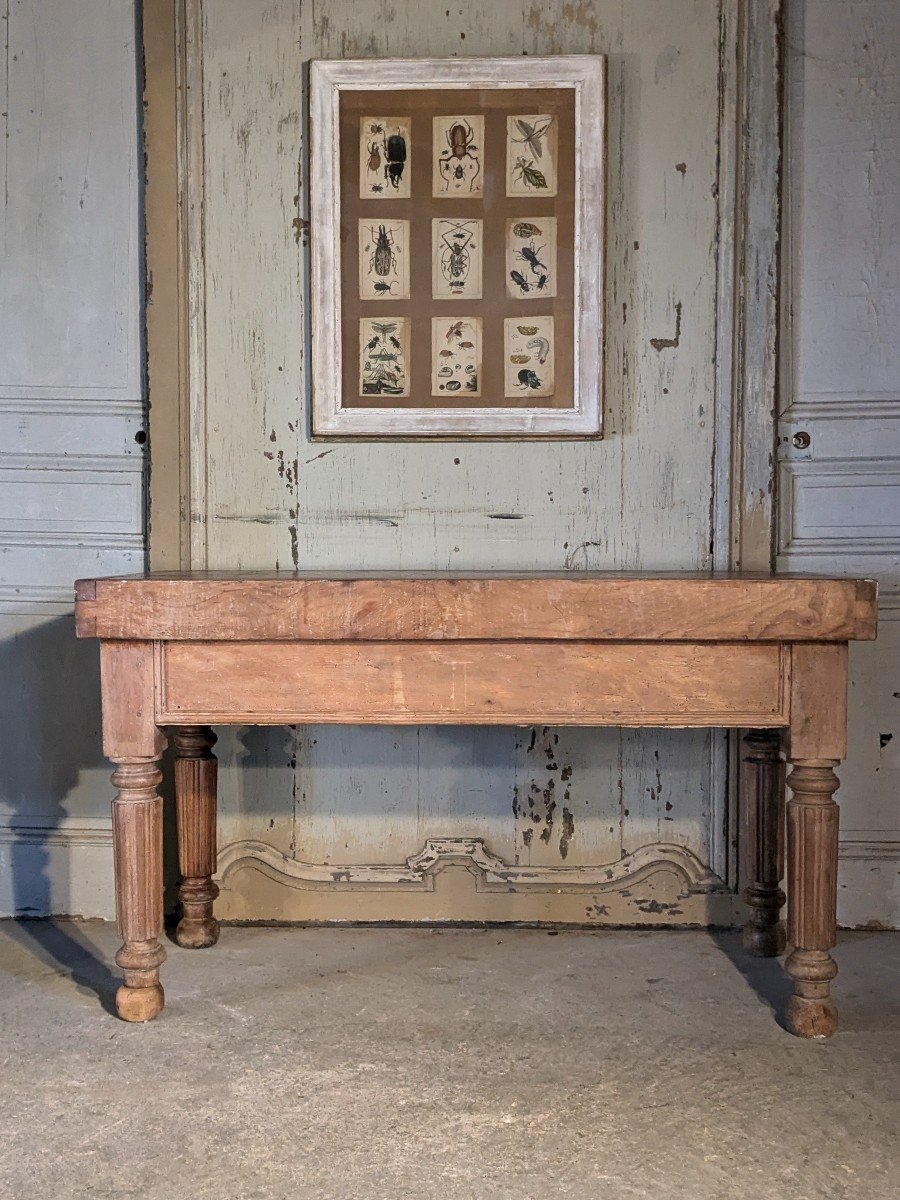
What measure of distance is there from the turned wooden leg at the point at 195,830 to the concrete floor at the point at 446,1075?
0.26 feet

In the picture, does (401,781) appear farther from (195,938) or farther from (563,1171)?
(563,1171)

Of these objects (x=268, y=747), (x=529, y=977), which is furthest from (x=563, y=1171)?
(x=268, y=747)

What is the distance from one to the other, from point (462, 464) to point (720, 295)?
765mm

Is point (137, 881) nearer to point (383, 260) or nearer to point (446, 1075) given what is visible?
point (446, 1075)

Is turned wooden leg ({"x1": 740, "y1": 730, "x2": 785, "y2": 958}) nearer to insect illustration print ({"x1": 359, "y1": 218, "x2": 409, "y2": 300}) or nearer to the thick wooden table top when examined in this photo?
the thick wooden table top

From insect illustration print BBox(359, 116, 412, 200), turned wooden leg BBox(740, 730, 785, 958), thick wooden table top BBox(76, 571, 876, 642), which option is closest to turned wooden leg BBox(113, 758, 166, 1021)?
thick wooden table top BBox(76, 571, 876, 642)

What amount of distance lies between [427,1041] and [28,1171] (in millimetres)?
734

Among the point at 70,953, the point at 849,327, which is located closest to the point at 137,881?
the point at 70,953

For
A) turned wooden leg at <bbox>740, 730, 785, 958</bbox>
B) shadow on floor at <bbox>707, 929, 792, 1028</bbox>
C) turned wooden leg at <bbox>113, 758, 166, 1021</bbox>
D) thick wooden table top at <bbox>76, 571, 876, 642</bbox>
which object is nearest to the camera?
thick wooden table top at <bbox>76, 571, 876, 642</bbox>

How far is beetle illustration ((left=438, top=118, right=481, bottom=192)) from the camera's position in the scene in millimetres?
2637

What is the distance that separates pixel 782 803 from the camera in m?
2.58

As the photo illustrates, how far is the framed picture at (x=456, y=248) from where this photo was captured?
2617 mm

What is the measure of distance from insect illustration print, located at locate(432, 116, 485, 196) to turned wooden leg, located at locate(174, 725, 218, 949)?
147 centimetres

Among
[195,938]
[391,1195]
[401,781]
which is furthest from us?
[401,781]
